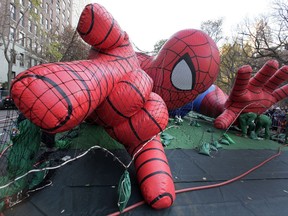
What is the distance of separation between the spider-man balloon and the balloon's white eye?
5.29ft

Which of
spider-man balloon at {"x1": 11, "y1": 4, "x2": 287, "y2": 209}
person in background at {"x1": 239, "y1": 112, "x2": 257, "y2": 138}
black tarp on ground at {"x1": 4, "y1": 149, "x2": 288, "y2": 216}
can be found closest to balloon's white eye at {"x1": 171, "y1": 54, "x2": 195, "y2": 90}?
black tarp on ground at {"x1": 4, "y1": 149, "x2": 288, "y2": 216}

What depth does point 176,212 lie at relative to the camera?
2.32m

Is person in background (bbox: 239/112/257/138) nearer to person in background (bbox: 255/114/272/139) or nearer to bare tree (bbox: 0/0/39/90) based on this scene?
person in background (bbox: 255/114/272/139)

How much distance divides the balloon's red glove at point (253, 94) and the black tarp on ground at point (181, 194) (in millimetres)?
2610

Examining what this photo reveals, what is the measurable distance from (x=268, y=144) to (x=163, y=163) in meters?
4.12

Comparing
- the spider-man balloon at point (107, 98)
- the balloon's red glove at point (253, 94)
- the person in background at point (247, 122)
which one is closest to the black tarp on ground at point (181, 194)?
the spider-man balloon at point (107, 98)

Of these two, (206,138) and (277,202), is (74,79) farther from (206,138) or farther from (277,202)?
(206,138)

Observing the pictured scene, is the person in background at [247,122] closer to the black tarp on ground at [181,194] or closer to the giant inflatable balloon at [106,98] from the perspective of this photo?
the black tarp on ground at [181,194]

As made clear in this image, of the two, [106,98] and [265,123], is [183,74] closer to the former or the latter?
[106,98]

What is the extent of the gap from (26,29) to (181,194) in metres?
25.3

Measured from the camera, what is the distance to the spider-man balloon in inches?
67.6

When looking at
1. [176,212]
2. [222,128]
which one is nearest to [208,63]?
[222,128]

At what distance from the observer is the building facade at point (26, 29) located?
593 inches

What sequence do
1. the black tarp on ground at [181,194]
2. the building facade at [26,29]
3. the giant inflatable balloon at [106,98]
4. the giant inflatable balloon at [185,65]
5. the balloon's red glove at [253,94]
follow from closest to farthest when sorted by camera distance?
1. the giant inflatable balloon at [106,98]
2. the black tarp on ground at [181,194]
3. the giant inflatable balloon at [185,65]
4. the balloon's red glove at [253,94]
5. the building facade at [26,29]
